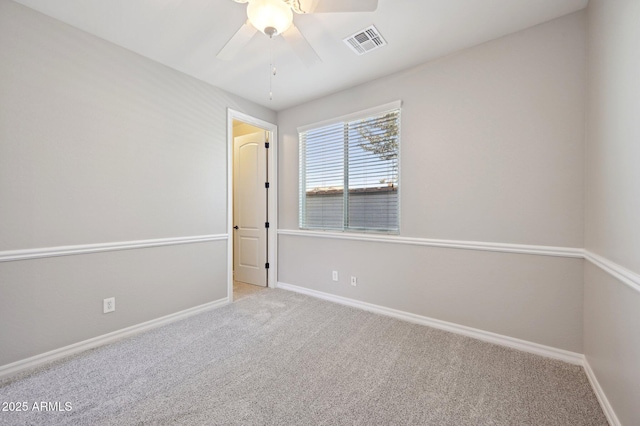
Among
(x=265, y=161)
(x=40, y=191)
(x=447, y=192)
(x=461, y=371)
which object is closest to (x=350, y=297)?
(x=461, y=371)

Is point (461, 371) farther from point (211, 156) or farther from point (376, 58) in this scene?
point (211, 156)

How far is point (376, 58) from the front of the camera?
246cm

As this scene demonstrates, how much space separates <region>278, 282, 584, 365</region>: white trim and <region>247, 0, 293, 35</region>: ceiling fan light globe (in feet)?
8.94

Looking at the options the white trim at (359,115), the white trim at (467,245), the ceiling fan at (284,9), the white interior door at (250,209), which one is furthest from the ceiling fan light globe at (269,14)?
the white interior door at (250,209)

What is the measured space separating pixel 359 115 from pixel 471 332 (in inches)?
98.6

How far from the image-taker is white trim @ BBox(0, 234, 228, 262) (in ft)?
5.99

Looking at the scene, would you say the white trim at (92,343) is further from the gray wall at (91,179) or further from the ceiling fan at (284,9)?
the ceiling fan at (284,9)

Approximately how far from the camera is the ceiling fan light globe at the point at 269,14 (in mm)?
1421

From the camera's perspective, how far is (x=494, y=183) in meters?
2.22

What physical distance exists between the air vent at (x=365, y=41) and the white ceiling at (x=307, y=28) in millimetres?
49

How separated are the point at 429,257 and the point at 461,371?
3.28ft

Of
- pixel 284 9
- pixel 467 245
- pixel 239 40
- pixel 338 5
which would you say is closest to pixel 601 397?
pixel 467 245

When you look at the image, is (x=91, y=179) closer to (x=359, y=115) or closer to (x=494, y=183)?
(x=359, y=115)

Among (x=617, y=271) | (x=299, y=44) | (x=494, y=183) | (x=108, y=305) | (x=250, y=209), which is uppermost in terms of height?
(x=299, y=44)
